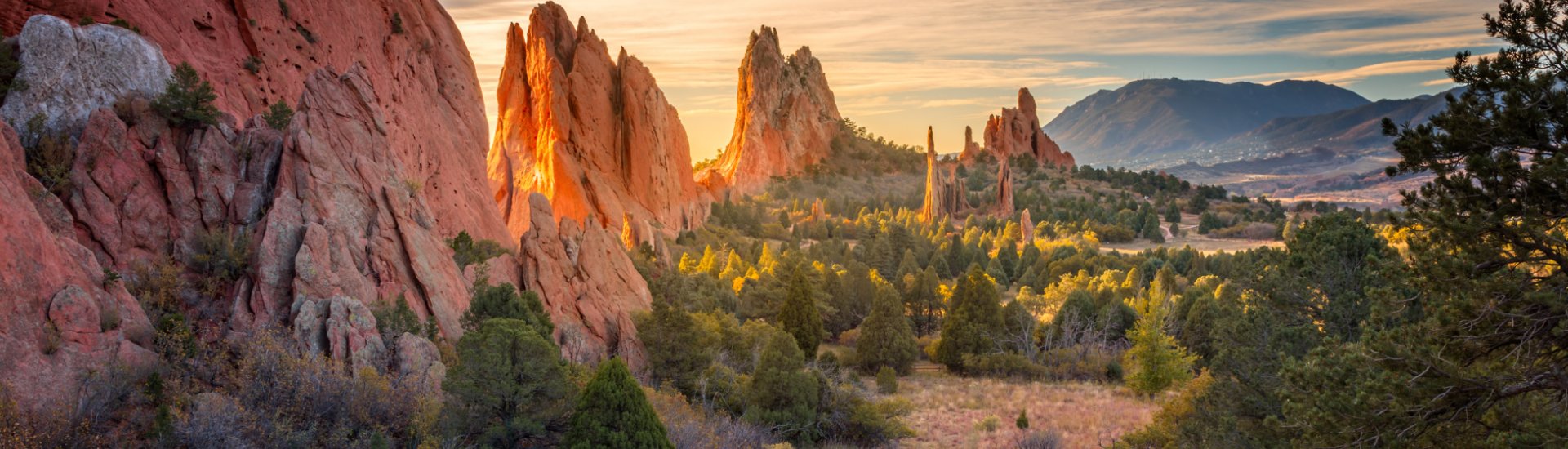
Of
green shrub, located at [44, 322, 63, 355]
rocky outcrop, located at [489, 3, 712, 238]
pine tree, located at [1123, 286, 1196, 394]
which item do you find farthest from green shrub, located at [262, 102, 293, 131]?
rocky outcrop, located at [489, 3, 712, 238]

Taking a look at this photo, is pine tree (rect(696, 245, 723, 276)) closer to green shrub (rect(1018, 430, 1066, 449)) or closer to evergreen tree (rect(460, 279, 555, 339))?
green shrub (rect(1018, 430, 1066, 449))

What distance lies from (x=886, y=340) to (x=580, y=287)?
1547 centimetres

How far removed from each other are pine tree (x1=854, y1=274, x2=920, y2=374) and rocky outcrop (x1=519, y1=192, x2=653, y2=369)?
457 inches

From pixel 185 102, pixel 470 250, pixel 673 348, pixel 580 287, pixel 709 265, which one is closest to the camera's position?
pixel 185 102

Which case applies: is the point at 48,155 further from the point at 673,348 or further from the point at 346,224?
the point at 673,348

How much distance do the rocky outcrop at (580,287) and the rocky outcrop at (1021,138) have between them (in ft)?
420

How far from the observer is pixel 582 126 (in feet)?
225

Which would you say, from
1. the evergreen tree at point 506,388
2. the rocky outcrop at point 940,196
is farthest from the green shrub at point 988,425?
the rocky outcrop at point 940,196

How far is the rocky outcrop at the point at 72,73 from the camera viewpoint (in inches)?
752

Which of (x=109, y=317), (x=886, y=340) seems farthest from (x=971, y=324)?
(x=109, y=317)

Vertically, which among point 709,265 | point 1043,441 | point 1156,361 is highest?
point 709,265

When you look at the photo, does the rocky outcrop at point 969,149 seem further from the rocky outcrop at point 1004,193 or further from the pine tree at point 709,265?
the pine tree at point 709,265

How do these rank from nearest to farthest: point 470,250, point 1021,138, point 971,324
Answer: point 470,250, point 971,324, point 1021,138

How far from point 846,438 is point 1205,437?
11055 mm
